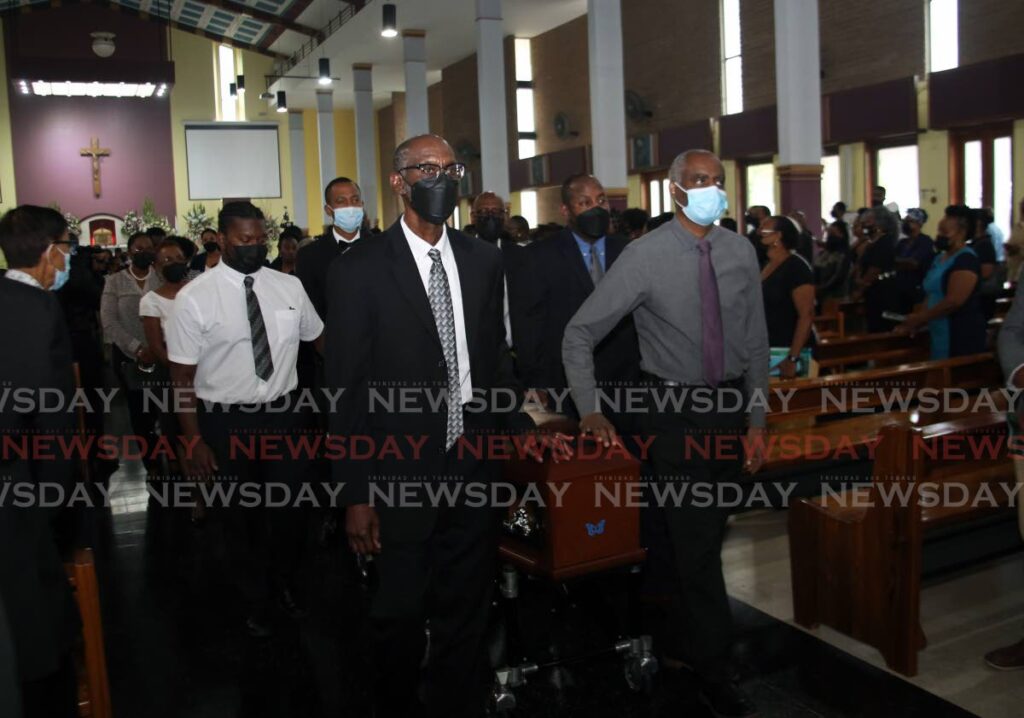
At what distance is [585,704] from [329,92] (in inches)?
895

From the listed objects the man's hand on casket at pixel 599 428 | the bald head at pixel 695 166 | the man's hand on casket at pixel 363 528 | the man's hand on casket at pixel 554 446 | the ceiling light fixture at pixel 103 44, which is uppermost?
the ceiling light fixture at pixel 103 44

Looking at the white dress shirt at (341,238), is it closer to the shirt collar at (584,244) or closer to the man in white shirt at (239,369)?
the man in white shirt at (239,369)

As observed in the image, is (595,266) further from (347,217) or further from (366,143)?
(366,143)

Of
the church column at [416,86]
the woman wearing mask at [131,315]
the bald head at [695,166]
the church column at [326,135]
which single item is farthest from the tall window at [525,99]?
the bald head at [695,166]

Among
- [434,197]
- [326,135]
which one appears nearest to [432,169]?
[434,197]

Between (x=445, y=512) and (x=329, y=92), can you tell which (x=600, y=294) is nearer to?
(x=445, y=512)

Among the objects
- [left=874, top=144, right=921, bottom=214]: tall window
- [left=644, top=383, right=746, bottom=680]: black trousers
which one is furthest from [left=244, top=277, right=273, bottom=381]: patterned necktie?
[left=874, top=144, right=921, bottom=214]: tall window

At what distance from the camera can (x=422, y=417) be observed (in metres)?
2.74

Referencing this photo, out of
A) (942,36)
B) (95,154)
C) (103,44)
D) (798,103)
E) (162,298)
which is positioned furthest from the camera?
(95,154)

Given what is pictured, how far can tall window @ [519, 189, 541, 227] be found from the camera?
22.5m

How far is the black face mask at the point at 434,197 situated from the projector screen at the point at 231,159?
25.2 meters

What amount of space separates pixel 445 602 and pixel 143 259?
4.62m

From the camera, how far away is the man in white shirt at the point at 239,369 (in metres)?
3.79

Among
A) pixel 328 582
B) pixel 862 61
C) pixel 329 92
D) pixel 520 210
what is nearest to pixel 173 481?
pixel 328 582
